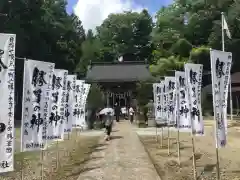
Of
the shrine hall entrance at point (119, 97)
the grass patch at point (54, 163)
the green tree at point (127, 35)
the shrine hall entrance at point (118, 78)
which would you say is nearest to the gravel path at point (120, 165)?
the grass patch at point (54, 163)

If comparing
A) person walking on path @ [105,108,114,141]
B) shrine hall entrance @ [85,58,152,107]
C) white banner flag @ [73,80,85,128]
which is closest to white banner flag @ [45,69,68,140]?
white banner flag @ [73,80,85,128]

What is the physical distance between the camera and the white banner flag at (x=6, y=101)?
22.8 feet

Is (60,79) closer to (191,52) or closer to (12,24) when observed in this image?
(12,24)

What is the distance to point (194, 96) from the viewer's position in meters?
10.2

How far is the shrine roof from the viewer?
1587 inches

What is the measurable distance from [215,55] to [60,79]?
5400 mm

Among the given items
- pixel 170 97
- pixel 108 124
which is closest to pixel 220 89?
pixel 170 97

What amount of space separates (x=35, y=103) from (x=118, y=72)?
3352 centimetres

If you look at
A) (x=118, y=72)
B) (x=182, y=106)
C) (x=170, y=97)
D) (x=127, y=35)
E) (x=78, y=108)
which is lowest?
(x=182, y=106)

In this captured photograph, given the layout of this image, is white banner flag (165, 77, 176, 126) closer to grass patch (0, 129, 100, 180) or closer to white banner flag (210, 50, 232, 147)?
grass patch (0, 129, 100, 180)

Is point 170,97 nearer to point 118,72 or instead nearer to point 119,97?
point 119,97

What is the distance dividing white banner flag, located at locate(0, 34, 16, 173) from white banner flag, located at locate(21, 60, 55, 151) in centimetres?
156

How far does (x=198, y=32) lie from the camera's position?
44.2 meters

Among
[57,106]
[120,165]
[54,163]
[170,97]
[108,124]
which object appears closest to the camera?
[120,165]
